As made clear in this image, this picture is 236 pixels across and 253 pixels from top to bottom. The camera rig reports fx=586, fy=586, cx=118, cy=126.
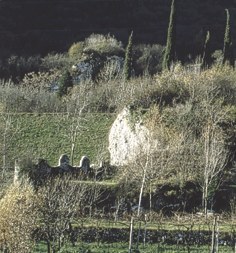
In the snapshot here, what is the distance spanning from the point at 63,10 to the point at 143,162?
195 ft

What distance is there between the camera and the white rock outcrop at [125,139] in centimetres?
3703

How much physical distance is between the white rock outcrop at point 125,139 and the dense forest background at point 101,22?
37.2m

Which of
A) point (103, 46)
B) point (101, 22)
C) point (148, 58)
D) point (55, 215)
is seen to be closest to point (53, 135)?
point (55, 215)

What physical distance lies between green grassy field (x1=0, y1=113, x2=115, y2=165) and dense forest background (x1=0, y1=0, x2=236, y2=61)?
32021mm

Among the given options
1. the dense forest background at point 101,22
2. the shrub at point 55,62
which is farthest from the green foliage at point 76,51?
the dense forest background at point 101,22

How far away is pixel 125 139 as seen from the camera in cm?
4041

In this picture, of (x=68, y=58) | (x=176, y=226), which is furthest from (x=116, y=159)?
(x=68, y=58)

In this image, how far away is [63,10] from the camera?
88062mm

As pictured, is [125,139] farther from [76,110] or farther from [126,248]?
[126,248]

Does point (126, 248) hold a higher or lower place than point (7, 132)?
lower

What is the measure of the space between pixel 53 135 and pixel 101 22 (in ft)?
147

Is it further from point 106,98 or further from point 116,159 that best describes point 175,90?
point 106,98

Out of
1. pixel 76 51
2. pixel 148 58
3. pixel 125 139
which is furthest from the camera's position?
pixel 148 58

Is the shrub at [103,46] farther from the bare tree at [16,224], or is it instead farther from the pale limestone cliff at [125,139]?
the bare tree at [16,224]
